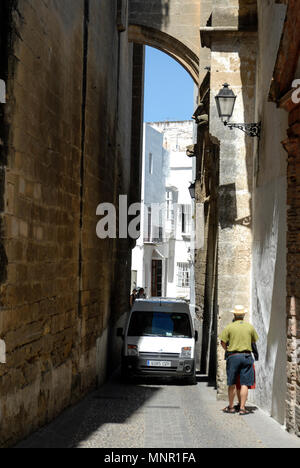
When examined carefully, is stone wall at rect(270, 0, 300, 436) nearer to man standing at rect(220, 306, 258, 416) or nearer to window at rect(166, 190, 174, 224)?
man standing at rect(220, 306, 258, 416)

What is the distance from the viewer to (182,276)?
3831 cm

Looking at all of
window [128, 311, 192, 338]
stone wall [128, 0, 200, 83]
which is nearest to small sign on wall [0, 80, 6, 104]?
window [128, 311, 192, 338]

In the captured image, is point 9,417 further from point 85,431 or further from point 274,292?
point 274,292

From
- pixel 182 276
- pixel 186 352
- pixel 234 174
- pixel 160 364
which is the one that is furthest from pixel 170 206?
pixel 234 174

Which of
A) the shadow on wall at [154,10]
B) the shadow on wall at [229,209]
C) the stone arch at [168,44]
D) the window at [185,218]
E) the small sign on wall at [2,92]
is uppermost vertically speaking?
the shadow on wall at [154,10]

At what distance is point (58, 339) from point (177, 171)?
32.8m

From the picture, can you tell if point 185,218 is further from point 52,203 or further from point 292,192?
point 292,192

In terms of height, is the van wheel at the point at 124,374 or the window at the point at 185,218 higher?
the window at the point at 185,218

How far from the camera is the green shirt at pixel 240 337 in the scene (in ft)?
30.4

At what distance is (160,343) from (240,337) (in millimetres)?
4543

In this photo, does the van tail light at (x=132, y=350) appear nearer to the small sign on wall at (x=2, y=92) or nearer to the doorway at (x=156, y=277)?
the small sign on wall at (x=2, y=92)

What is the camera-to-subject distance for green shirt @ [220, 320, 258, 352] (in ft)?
30.4

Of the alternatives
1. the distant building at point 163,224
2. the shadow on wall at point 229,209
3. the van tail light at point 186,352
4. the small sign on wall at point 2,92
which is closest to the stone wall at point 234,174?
the shadow on wall at point 229,209

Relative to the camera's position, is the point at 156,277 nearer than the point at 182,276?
No
